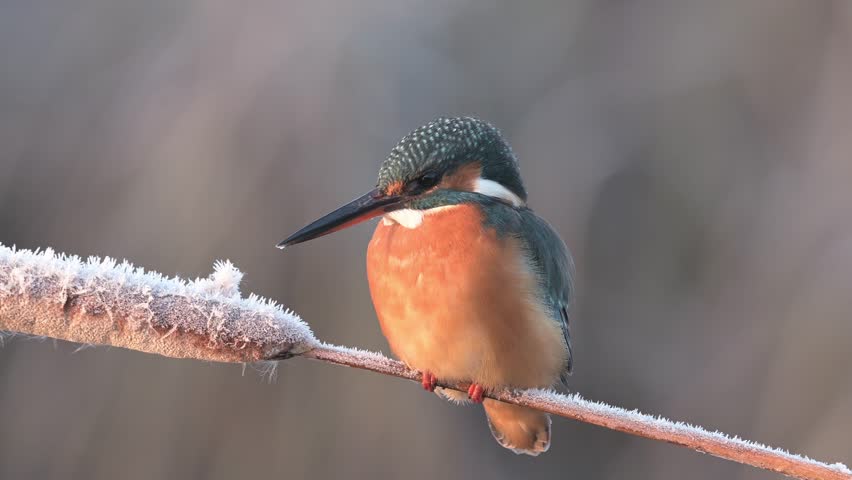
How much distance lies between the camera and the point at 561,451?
8.21ft

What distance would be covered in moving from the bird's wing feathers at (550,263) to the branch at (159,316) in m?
0.63

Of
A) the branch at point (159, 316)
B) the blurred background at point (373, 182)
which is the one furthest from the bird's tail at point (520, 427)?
the branch at point (159, 316)

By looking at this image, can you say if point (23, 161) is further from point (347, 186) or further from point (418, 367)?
point (418, 367)

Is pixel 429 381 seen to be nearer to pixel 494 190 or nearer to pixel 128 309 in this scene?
pixel 494 190

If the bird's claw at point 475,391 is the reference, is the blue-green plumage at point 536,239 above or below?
above

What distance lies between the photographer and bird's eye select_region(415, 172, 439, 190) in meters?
1.43

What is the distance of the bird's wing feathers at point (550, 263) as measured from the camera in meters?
1.50

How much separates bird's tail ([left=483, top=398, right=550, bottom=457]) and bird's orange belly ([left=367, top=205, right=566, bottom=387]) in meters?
0.30

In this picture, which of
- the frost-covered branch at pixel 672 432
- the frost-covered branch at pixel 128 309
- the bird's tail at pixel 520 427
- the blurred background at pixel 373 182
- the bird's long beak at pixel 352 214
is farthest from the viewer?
the blurred background at pixel 373 182

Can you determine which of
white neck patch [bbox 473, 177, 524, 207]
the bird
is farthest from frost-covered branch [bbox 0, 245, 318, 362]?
white neck patch [bbox 473, 177, 524, 207]

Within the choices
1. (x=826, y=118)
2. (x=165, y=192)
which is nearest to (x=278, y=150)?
(x=165, y=192)

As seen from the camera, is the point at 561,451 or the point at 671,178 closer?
the point at 671,178

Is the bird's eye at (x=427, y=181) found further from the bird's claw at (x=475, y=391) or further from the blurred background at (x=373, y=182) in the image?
the blurred background at (x=373, y=182)

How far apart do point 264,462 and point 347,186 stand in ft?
2.24
